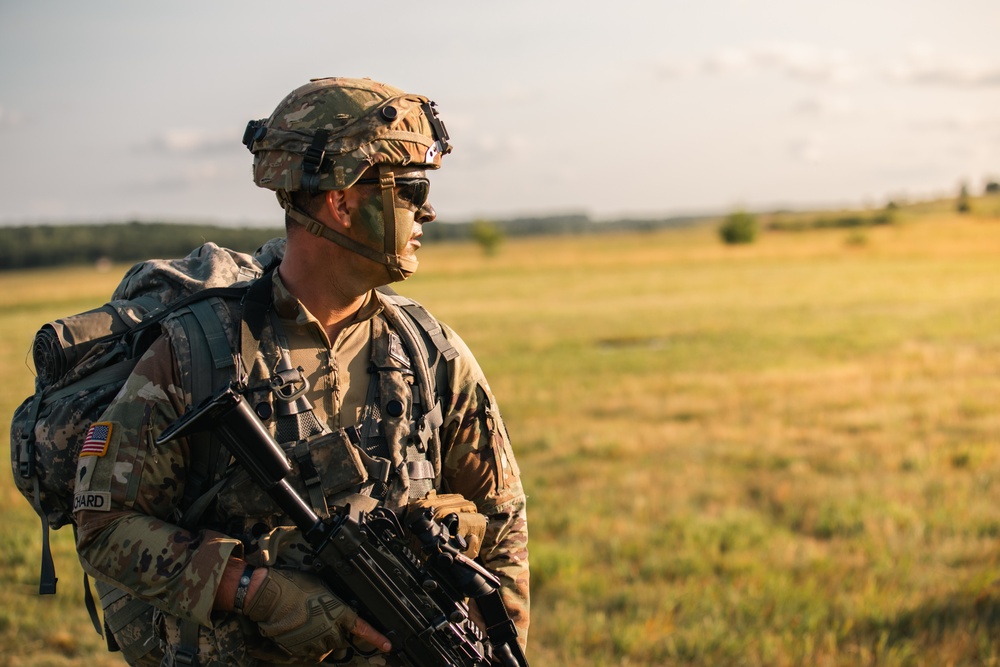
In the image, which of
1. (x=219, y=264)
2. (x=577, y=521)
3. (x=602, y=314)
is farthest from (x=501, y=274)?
(x=219, y=264)

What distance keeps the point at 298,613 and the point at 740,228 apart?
119m

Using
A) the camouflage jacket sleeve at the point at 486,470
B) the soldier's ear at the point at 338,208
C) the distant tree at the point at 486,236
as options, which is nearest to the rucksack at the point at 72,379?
the soldier's ear at the point at 338,208

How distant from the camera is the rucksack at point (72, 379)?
10.9 ft

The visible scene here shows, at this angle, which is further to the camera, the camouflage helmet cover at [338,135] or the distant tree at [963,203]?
the distant tree at [963,203]

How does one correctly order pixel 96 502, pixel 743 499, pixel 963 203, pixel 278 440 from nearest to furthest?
pixel 96 502 → pixel 278 440 → pixel 743 499 → pixel 963 203

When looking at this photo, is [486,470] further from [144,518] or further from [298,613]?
[144,518]

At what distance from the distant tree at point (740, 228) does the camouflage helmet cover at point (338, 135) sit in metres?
117

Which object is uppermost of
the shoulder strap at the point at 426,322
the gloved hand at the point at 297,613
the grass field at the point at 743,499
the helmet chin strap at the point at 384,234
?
the helmet chin strap at the point at 384,234

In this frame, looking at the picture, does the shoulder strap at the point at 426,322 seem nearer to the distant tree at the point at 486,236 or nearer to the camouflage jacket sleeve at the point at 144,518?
the camouflage jacket sleeve at the point at 144,518

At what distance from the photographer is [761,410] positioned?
15.7 m

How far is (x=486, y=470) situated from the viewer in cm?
373

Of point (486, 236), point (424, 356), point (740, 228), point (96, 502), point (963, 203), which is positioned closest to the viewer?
point (96, 502)

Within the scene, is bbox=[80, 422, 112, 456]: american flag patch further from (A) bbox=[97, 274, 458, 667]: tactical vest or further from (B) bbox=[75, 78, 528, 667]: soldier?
(A) bbox=[97, 274, 458, 667]: tactical vest

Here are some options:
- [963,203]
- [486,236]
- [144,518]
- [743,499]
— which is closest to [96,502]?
[144,518]
